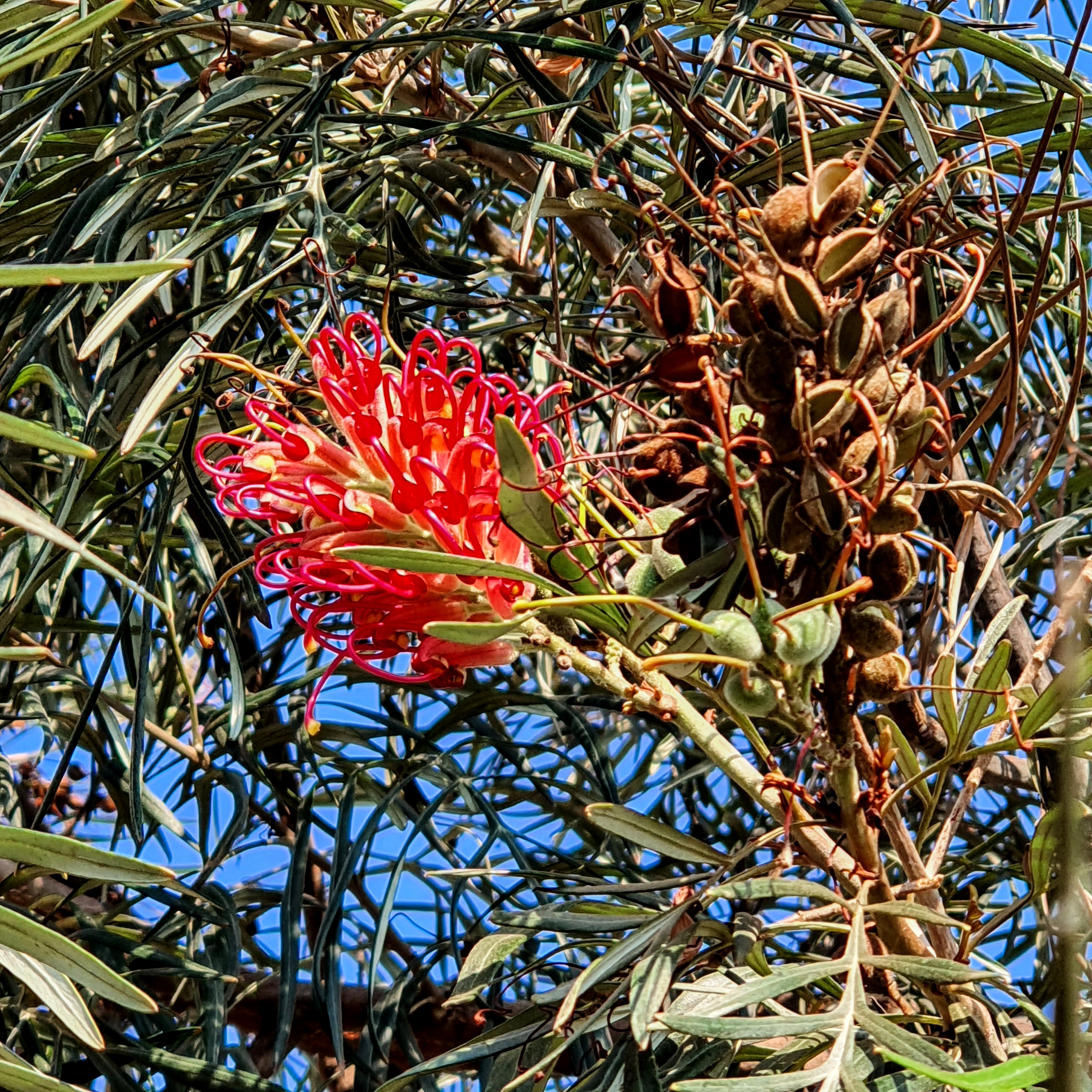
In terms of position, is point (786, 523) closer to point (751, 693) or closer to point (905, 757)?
point (751, 693)

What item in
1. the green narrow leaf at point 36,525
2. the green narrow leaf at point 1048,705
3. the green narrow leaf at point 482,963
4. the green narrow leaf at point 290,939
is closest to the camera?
the green narrow leaf at point 36,525

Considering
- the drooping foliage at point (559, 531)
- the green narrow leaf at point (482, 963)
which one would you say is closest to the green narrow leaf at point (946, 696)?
the drooping foliage at point (559, 531)

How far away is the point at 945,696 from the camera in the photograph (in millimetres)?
592

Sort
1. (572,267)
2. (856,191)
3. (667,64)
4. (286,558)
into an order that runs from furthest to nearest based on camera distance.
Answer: (572,267), (667,64), (286,558), (856,191)

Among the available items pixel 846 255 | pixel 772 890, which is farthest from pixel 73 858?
pixel 846 255

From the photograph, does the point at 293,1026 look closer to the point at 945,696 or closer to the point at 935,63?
the point at 945,696

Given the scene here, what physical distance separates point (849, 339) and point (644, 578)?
0.44 feet

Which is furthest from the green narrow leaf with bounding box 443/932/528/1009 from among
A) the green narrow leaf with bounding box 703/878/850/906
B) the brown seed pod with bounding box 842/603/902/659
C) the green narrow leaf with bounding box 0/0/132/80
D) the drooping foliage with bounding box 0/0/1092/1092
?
the green narrow leaf with bounding box 0/0/132/80

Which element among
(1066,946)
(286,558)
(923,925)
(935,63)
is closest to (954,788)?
(923,925)

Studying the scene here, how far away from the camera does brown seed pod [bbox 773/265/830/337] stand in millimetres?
498

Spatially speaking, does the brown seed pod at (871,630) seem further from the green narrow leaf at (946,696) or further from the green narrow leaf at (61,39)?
the green narrow leaf at (61,39)

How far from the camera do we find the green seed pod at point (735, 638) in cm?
50

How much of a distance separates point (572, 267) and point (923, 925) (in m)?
0.81

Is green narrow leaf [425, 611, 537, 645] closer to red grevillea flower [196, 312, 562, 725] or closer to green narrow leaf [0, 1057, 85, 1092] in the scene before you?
red grevillea flower [196, 312, 562, 725]
